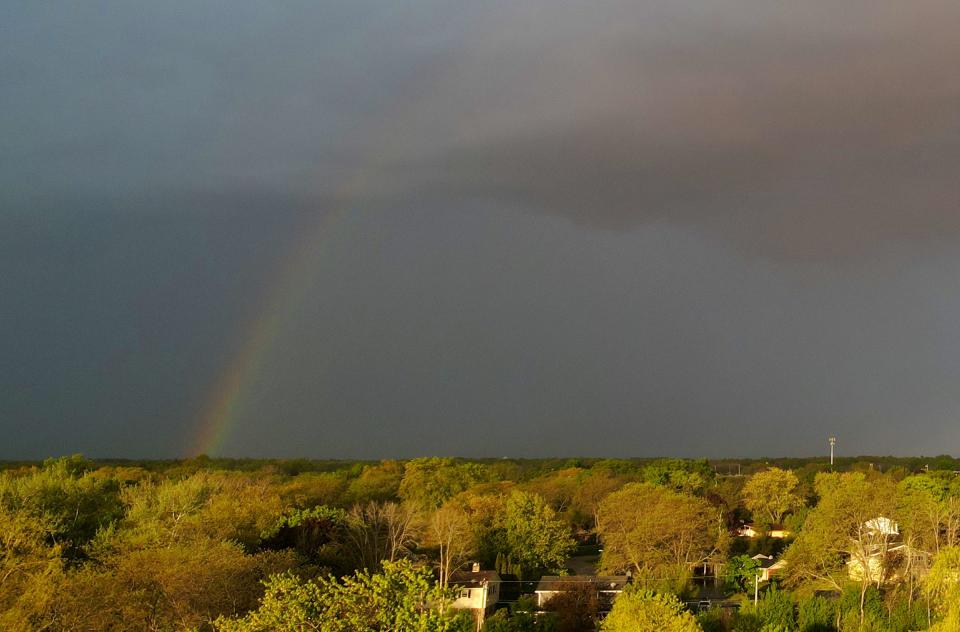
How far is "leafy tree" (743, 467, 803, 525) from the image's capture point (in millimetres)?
100812

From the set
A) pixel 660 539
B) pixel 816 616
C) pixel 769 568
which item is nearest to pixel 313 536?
pixel 660 539

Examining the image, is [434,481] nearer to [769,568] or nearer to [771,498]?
[771,498]

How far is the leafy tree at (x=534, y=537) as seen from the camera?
2815 inches

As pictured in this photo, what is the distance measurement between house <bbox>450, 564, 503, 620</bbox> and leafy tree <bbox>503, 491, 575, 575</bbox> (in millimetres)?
8086

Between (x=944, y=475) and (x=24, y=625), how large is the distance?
373 ft

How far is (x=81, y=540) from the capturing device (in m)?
60.0

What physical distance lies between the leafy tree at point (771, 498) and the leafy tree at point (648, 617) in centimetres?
6135

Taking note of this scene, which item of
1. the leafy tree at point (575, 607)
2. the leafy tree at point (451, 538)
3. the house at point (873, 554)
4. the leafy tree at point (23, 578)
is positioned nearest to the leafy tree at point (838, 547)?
the house at point (873, 554)

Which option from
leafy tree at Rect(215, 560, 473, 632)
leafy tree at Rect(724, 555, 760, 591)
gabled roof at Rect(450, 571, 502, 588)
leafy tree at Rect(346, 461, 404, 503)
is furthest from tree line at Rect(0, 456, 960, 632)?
gabled roof at Rect(450, 571, 502, 588)

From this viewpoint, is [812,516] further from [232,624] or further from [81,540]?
[232,624]

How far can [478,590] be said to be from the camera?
5941 cm

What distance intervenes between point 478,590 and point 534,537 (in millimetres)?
13407

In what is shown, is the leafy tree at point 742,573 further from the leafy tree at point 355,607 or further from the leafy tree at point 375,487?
the leafy tree at point 355,607

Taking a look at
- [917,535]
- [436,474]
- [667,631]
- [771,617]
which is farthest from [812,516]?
[436,474]
